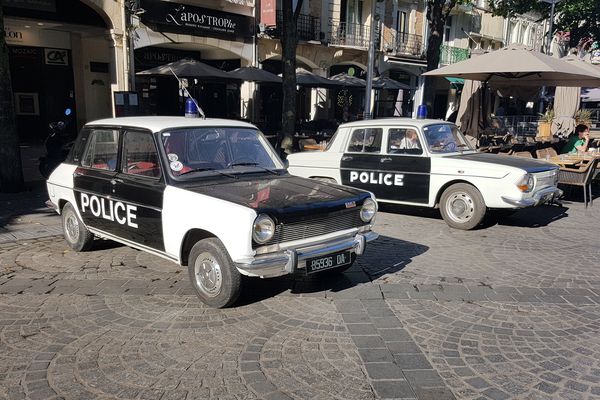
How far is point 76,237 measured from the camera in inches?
251

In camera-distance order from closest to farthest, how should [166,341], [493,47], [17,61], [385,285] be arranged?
[166,341] < [385,285] < [17,61] < [493,47]

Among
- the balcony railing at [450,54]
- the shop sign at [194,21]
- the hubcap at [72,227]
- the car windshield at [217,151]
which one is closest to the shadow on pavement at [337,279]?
the car windshield at [217,151]

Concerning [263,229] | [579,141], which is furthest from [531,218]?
[263,229]

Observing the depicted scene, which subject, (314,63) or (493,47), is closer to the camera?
(314,63)

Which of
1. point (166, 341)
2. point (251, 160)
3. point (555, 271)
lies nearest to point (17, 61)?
point (251, 160)

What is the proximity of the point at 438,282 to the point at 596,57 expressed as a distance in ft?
126

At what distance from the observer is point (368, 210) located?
16.8ft

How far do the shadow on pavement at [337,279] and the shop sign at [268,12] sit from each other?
600 inches

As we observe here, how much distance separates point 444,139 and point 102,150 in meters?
5.52

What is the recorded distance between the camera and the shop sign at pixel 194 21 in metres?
16.8

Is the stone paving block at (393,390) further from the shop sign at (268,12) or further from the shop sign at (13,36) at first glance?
the shop sign at (268,12)

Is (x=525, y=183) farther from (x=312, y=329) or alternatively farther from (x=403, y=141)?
(x=312, y=329)

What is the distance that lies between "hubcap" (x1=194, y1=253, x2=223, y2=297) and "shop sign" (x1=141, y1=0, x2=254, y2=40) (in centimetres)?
1420

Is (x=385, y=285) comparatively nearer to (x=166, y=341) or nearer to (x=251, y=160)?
(x=251, y=160)
